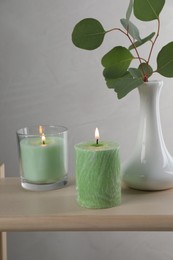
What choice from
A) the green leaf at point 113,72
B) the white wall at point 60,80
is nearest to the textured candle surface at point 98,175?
the green leaf at point 113,72

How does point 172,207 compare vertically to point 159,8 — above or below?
below

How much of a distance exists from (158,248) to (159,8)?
615 mm

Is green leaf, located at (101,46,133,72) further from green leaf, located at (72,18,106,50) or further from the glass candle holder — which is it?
the glass candle holder

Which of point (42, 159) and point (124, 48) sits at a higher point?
point (124, 48)

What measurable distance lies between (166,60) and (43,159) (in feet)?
0.76

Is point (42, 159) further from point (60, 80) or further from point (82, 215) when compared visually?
point (60, 80)

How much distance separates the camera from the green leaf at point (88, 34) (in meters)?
0.70

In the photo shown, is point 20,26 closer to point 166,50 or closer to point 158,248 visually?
point 166,50

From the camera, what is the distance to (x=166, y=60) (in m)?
0.69

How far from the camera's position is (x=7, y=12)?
3.34 ft

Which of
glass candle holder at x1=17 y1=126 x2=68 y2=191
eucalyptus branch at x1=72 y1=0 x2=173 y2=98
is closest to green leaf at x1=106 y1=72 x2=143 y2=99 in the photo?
eucalyptus branch at x1=72 y1=0 x2=173 y2=98

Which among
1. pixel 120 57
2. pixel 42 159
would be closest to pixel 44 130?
pixel 42 159

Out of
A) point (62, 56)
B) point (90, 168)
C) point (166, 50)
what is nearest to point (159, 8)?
point (166, 50)

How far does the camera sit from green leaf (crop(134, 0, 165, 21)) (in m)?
0.67
